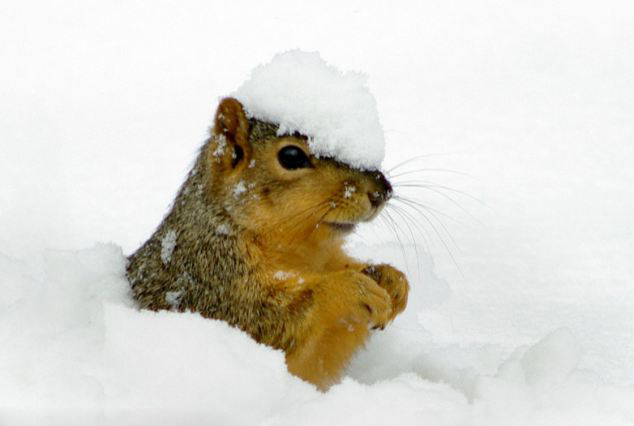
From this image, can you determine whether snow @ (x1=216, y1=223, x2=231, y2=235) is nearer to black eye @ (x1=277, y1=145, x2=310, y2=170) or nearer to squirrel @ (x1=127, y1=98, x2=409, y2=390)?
squirrel @ (x1=127, y1=98, x2=409, y2=390)

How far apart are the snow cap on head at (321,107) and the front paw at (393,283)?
264mm

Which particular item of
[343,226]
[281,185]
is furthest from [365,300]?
[281,185]

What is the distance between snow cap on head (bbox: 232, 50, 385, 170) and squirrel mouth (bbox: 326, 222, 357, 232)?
0.38 ft

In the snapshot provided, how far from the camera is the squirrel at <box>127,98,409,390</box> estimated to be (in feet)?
6.57

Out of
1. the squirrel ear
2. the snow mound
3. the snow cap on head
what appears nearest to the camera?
the snow mound

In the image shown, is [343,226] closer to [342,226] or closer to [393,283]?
[342,226]

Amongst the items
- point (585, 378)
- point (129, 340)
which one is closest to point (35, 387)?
point (129, 340)

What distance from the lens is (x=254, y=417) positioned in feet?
5.41

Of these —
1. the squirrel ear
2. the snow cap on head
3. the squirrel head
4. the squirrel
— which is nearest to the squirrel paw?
the squirrel

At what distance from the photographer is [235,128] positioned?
2117 millimetres

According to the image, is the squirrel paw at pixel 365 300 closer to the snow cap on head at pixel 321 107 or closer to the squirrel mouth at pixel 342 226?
the squirrel mouth at pixel 342 226

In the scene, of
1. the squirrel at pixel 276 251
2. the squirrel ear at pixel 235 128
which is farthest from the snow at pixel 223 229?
the squirrel ear at pixel 235 128

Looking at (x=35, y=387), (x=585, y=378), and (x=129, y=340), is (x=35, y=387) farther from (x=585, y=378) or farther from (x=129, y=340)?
(x=585, y=378)

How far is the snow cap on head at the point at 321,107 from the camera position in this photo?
1.99 m
